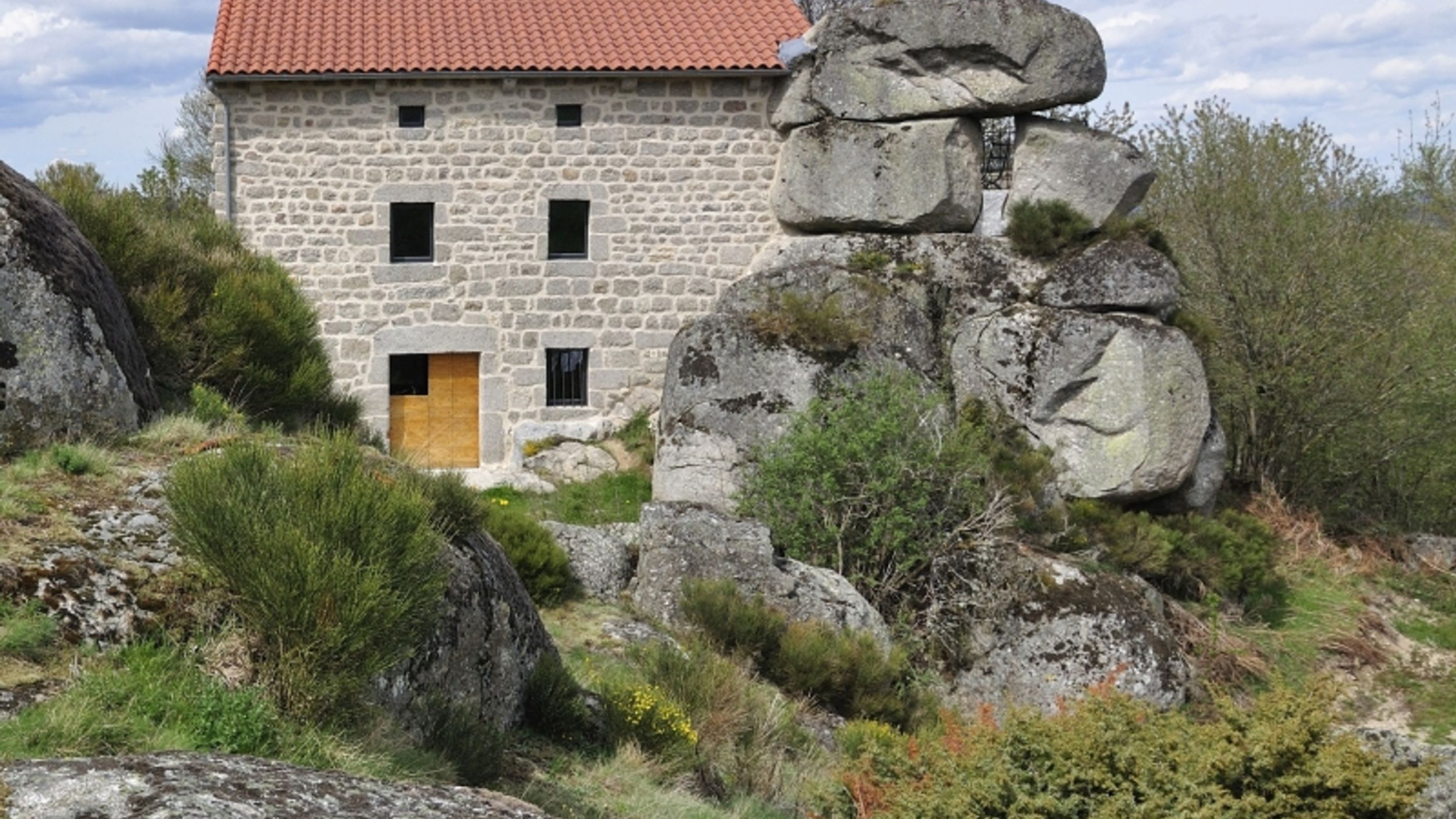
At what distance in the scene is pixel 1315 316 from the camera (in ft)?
60.2

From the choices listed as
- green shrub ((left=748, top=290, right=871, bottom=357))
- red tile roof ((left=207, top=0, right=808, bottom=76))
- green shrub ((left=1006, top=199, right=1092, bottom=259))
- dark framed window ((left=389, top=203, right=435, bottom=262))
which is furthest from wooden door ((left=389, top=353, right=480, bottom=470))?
green shrub ((left=1006, top=199, right=1092, bottom=259))

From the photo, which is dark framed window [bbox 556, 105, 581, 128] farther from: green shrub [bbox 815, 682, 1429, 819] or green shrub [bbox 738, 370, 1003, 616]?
green shrub [bbox 815, 682, 1429, 819]

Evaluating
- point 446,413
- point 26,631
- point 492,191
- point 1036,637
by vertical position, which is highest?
point 492,191

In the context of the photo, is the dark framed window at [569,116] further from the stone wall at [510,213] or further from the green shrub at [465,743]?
the green shrub at [465,743]

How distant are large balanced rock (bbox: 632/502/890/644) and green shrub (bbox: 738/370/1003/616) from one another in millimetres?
1112

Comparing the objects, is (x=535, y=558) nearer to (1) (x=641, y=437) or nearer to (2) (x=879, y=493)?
(2) (x=879, y=493)

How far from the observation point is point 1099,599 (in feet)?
45.0

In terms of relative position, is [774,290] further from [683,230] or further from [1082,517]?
[1082,517]

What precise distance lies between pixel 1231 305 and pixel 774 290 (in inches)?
256

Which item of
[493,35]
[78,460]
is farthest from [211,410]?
[493,35]

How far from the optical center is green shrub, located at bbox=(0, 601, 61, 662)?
4973 mm

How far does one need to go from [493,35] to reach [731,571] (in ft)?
30.7

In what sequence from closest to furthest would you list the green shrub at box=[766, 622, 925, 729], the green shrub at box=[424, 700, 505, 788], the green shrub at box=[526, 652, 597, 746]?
the green shrub at box=[424, 700, 505, 788] < the green shrub at box=[526, 652, 597, 746] < the green shrub at box=[766, 622, 925, 729]

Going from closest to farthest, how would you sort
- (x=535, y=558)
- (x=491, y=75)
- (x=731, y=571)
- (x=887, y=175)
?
(x=535, y=558)
(x=731, y=571)
(x=491, y=75)
(x=887, y=175)
